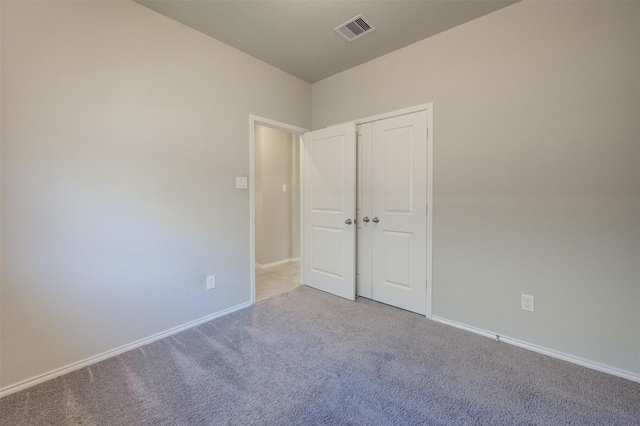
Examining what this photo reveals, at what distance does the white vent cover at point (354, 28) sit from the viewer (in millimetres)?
2203

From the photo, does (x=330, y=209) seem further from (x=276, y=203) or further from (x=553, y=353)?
(x=553, y=353)

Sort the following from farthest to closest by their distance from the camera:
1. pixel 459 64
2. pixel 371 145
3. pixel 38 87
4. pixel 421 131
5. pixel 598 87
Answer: pixel 371 145 → pixel 421 131 → pixel 459 64 → pixel 598 87 → pixel 38 87

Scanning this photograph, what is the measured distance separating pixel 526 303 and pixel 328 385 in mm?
1623

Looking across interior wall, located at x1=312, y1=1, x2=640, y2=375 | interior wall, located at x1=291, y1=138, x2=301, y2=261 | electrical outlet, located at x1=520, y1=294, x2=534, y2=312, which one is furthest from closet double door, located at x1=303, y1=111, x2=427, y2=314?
interior wall, located at x1=291, y1=138, x2=301, y2=261

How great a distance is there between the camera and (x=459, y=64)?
2.30 metres

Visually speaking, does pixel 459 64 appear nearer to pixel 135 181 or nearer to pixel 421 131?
pixel 421 131

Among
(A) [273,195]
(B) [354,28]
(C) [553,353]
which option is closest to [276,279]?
(A) [273,195]

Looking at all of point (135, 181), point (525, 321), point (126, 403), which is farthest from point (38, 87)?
point (525, 321)

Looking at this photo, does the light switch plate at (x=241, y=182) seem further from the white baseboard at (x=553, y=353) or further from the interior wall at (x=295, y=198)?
the white baseboard at (x=553, y=353)

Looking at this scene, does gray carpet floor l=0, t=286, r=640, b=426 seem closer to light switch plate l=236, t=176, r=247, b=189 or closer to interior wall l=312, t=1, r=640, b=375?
interior wall l=312, t=1, r=640, b=375

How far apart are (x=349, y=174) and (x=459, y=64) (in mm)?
1376

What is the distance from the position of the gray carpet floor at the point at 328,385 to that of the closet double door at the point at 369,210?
0.65 meters

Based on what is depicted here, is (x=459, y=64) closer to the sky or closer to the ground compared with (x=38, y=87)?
closer to the sky

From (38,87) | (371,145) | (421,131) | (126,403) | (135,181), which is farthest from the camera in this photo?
(371,145)
